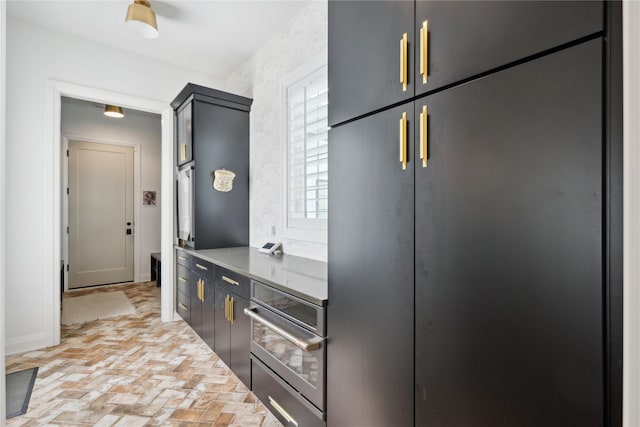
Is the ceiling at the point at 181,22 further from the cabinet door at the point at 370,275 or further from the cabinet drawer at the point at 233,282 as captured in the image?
the cabinet drawer at the point at 233,282

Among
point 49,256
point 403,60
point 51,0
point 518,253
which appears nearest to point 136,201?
point 49,256

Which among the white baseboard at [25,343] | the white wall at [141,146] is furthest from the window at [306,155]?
the white wall at [141,146]

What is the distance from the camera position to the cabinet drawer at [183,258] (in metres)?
3.20

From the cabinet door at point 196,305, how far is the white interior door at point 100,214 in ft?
10.0

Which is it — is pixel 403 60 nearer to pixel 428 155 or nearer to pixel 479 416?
pixel 428 155

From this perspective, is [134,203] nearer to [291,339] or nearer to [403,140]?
[291,339]

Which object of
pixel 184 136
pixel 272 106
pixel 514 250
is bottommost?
pixel 514 250

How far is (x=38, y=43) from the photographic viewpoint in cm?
290

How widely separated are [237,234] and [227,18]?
2099mm

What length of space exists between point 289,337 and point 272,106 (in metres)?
2.31

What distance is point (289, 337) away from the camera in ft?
5.28

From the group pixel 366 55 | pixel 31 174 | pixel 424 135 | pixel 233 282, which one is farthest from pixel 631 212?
pixel 31 174

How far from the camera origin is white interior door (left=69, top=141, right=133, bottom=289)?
5000 mm

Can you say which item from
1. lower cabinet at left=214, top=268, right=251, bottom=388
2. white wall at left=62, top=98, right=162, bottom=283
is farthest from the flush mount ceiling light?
white wall at left=62, top=98, right=162, bottom=283
